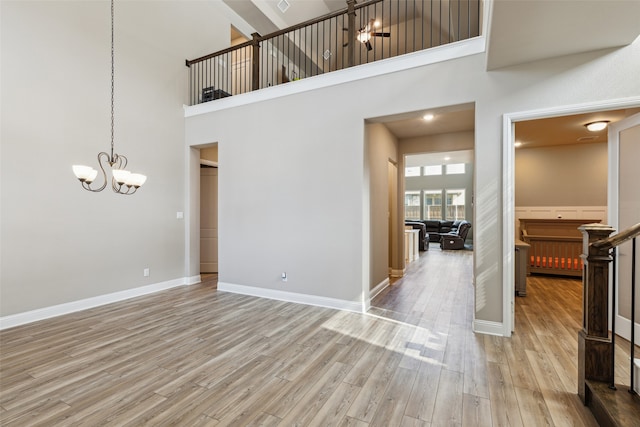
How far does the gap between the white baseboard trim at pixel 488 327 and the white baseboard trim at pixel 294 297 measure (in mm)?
1284

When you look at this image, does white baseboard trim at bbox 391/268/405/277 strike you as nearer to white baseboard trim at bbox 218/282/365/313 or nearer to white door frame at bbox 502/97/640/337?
white baseboard trim at bbox 218/282/365/313

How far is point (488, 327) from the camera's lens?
311cm

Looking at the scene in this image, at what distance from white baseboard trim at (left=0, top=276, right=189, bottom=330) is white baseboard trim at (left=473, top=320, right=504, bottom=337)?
4604 mm

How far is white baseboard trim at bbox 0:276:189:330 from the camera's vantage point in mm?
3371

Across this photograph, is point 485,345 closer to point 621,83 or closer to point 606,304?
point 606,304

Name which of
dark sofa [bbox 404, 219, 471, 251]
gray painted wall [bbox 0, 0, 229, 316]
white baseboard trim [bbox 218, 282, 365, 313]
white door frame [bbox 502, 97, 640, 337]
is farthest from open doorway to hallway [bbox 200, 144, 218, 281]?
dark sofa [bbox 404, 219, 471, 251]

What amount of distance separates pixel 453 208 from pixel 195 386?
44.2 feet

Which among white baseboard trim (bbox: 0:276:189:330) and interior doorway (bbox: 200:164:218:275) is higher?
interior doorway (bbox: 200:164:218:275)

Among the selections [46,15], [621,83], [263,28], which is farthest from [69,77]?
[621,83]

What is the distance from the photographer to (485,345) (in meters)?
2.84

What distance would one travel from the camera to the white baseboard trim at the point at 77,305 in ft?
11.1

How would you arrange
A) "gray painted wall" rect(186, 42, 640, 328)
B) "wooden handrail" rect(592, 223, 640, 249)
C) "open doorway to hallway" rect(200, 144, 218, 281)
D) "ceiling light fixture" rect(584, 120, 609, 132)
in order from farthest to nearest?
1. "open doorway to hallway" rect(200, 144, 218, 281)
2. "ceiling light fixture" rect(584, 120, 609, 132)
3. "gray painted wall" rect(186, 42, 640, 328)
4. "wooden handrail" rect(592, 223, 640, 249)

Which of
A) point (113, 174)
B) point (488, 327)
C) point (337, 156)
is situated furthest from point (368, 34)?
point (488, 327)

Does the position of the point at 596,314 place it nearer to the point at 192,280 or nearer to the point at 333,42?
the point at 192,280
